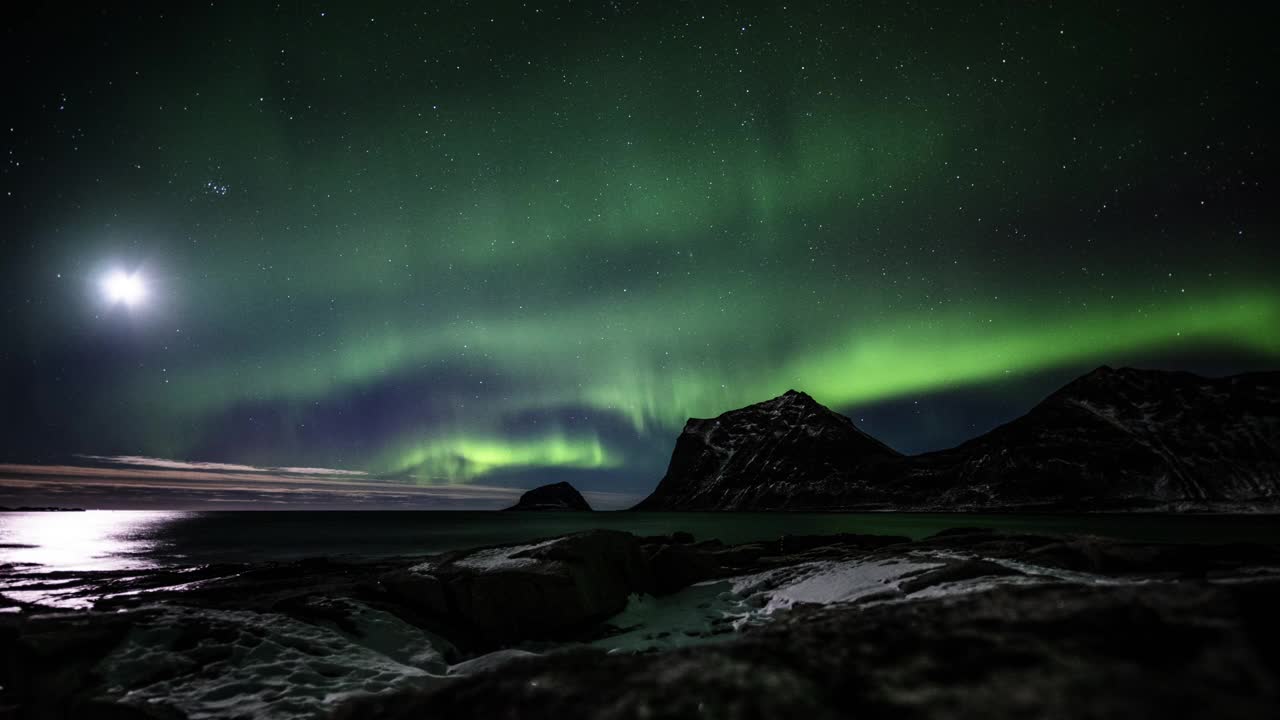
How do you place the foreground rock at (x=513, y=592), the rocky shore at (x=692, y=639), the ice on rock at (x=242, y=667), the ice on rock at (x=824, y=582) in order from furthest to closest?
the foreground rock at (x=513, y=592) → the ice on rock at (x=824, y=582) → the ice on rock at (x=242, y=667) → the rocky shore at (x=692, y=639)

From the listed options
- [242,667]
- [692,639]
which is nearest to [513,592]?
[692,639]

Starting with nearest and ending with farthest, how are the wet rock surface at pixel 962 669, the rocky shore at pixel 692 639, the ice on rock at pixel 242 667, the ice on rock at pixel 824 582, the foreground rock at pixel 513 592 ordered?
the wet rock surface at pixel 962 669 → the rocky shore at pixel 692 639 → the ice on rock at pixel 242 667 → the ice on rock at pixel 824 582 → the foreground rock at pixel 513 592

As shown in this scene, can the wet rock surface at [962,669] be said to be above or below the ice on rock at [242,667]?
above

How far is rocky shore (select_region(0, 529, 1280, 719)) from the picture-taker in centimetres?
305

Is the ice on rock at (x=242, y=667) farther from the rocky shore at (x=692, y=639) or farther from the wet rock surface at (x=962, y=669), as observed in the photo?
the wet rock surface at (x=962, y=669)

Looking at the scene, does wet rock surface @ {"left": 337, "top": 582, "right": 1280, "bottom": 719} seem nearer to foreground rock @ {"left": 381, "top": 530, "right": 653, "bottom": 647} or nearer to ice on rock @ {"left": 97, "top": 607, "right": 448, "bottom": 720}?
ice on rock @ {"left": 97, "top": 607, "right": 448, "bottom": 720}

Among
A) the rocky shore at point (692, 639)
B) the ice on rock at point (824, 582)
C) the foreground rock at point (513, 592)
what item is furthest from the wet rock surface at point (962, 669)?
the foreground rock at point (513, 592)

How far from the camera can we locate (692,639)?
12523mm

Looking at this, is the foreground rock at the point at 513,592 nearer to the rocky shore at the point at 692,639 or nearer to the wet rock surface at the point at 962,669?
the rocky shore at the point at 692,639

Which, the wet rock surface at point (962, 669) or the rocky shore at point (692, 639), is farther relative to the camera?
the rocky shore at point (692, 639)

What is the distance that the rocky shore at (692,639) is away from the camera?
3.05 metres

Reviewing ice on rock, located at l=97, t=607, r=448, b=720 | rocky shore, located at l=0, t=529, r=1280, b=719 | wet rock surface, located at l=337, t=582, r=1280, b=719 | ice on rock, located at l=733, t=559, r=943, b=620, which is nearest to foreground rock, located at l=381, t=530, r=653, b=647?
rocky shore, located at l=0, t=529, r=1280, b=719

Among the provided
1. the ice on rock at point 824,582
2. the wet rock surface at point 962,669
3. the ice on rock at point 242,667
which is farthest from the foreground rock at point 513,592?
the wet rock surface at point 962,669

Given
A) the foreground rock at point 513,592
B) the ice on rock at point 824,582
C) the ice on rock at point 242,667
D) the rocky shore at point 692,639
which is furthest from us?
the foreground rock at point 513,592
